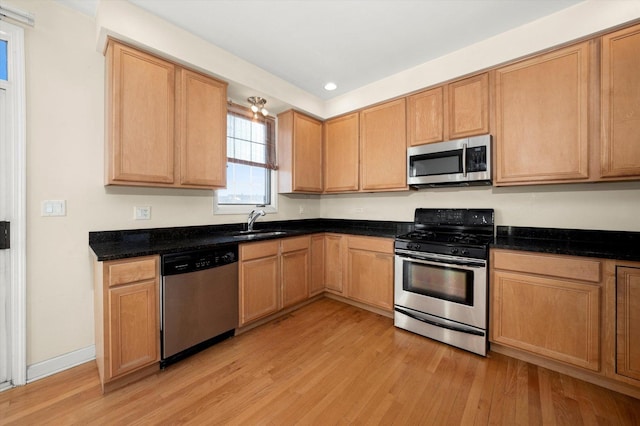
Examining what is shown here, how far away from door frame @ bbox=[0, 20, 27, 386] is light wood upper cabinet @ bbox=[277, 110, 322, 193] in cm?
231

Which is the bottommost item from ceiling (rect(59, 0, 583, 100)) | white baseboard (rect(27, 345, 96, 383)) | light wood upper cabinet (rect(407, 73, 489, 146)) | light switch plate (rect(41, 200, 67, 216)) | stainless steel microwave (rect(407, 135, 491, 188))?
white baseboard (rect(27, 345, 96, 383))

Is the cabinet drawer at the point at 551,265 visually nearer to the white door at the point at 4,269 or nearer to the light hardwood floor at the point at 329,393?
the light hardwood floor at the point at 329,393

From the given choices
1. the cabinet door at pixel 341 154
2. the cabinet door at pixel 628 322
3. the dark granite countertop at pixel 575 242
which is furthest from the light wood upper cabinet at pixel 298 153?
the cabinet door at pixel 628 322

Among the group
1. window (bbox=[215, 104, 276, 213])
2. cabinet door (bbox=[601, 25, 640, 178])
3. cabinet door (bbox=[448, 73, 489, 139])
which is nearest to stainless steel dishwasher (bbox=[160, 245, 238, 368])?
window (bbox=[215, 104, 276, 213])

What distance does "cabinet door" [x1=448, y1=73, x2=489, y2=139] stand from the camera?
7.94 feet

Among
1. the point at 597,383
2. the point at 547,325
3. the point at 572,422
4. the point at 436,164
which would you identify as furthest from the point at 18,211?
the point at 597,383

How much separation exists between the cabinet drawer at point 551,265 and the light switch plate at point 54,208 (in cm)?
346

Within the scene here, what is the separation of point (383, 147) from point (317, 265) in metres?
1.71

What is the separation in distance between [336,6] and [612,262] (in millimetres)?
2658

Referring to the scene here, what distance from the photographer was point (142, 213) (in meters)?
2.31

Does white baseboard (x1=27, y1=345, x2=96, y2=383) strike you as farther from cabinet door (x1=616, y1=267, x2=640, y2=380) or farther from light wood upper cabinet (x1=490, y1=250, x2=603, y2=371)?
cabinet door (x1=616, y1=267, x2=640, y2=380)

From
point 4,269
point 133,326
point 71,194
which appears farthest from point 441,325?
point 4,269

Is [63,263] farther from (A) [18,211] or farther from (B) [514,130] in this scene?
(B) [514,130]

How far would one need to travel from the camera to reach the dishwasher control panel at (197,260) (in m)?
1.94
